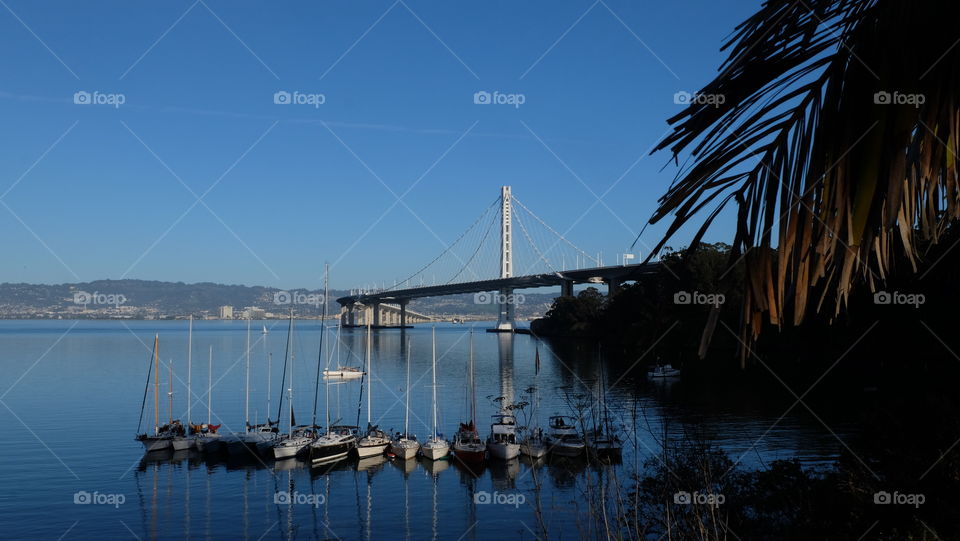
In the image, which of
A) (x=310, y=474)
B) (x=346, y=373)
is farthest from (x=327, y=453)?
(x=346, y=373)

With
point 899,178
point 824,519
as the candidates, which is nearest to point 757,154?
point 899,178

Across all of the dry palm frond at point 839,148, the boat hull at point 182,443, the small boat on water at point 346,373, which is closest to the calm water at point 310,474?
the boat hull at point 182,443

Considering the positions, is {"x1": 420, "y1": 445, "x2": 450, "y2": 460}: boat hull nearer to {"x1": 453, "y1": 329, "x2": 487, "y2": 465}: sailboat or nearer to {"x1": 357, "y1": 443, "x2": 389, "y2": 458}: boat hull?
{"x1": 453, "y1": 329, "x2": 487, "y2": 465}: sailboat

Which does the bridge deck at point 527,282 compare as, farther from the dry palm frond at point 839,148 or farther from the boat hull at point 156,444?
A: the dry palm frond at point 839,148

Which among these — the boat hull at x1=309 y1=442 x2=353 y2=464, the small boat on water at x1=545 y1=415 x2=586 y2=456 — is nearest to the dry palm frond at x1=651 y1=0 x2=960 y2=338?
the small boat on water at x1=545 y1=415 x2=586 y2=456

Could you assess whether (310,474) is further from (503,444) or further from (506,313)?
(506,313)
